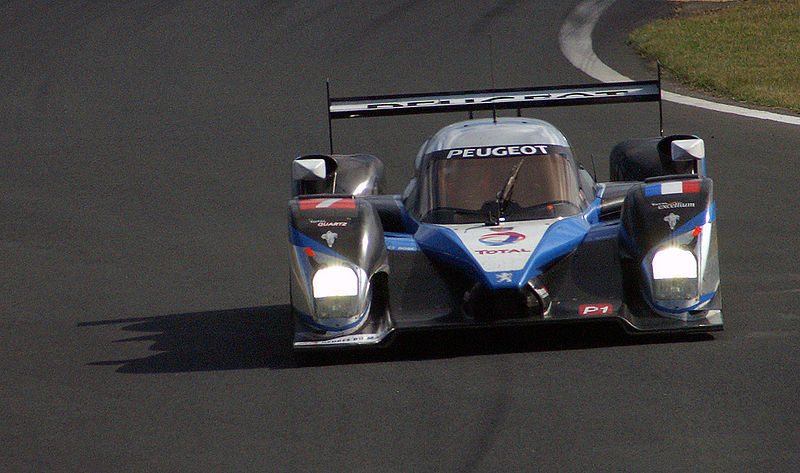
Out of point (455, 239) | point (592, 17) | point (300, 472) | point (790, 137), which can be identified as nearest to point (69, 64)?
point (592, 17)

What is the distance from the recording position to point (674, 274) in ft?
26.8

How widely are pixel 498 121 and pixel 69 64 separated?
16361mm

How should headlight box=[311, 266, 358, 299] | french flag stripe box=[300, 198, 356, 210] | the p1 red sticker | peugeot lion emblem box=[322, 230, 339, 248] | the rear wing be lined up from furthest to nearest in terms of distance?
the rear wing → french flag stripe box=[300, 198, 356, 210] → peugeot lion emblem box=[322, 230, 339, 248] → headlight box=[311, 266, 358, 299] → the p1 red sticker

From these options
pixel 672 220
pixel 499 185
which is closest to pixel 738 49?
pixel 499 185

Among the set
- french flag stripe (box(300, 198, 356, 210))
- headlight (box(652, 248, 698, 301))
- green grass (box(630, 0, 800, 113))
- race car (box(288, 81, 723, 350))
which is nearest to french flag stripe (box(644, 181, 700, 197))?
race car (box(288, 81, 723, 350))

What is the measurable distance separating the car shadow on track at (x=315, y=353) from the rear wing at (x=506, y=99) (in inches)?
A: 88.1

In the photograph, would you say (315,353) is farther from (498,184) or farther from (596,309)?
(498,184)

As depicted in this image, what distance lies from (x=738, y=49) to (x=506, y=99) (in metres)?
13.9

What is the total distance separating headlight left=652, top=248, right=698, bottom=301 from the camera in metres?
8.14

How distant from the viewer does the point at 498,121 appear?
10.6m

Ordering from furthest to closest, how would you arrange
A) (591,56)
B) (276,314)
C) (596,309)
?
1. (591,56)
2. (276,314)
3. (596,309)

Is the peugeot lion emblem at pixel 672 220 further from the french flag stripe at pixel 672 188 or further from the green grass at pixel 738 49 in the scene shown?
the green grass at pixel 738 49

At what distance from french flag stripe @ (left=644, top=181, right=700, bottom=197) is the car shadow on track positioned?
925mm

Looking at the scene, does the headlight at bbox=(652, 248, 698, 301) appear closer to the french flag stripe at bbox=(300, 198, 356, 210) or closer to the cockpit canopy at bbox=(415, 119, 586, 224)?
the cockpit canopy at bbox=(415, 119, 586, 224)
